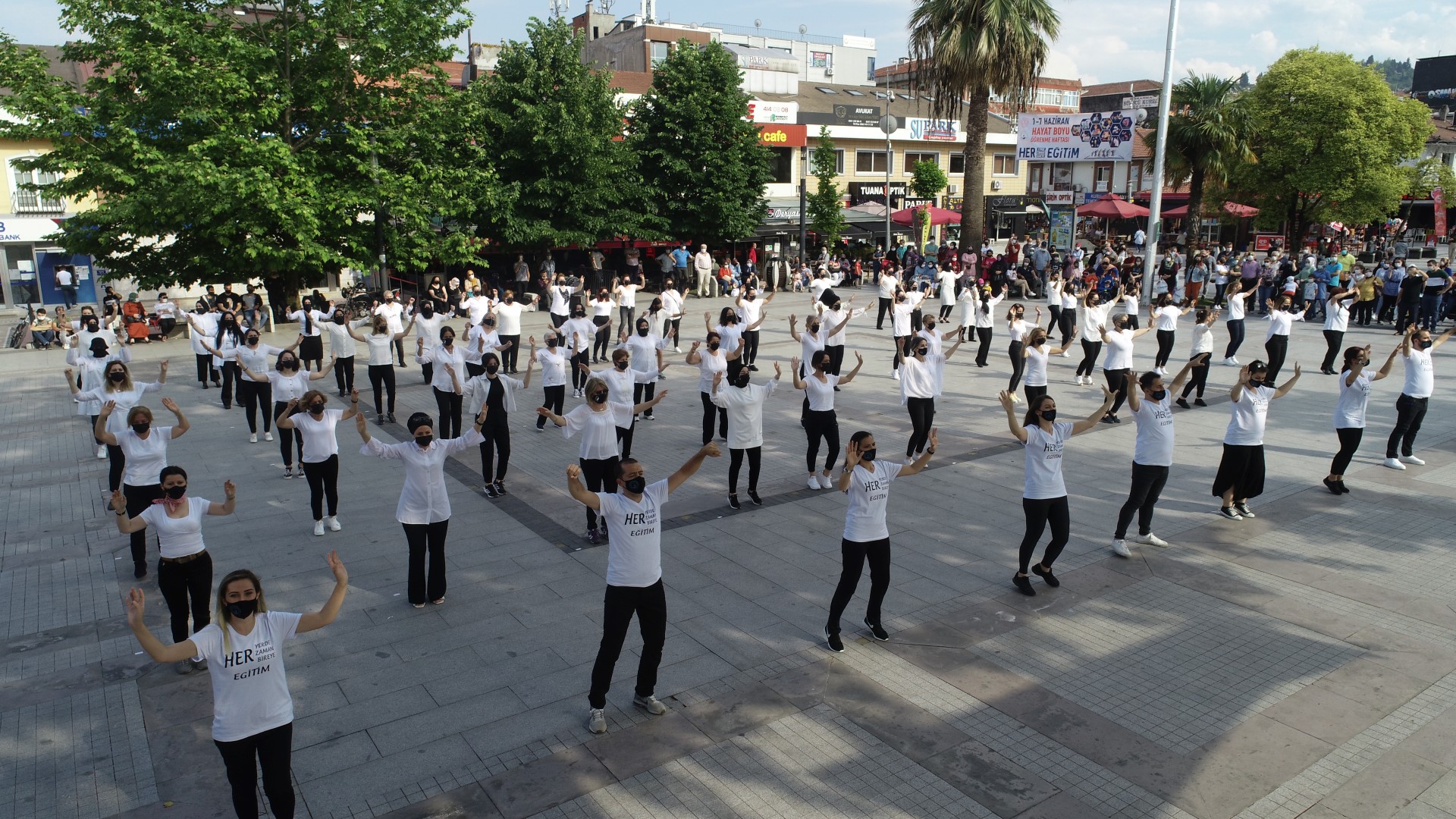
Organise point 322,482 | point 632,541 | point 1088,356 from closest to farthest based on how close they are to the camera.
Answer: point 632,541 < point 322,482 < point 1088,356

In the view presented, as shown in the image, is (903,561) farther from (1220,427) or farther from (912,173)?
(912,173)

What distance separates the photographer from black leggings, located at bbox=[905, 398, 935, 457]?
11539 mm

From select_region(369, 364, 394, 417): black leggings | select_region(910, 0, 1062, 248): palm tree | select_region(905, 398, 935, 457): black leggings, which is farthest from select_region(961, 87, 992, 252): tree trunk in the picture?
select_region(369, 364, 394, 417): black leggings

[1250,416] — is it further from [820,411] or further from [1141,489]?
[820,411]

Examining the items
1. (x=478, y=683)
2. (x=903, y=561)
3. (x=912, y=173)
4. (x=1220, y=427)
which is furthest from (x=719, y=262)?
(x=478, y=683)

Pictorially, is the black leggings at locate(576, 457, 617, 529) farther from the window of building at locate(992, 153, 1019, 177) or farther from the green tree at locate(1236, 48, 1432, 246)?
the window of building at locate(992, 153, 1019, 177)

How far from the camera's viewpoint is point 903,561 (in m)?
9.09

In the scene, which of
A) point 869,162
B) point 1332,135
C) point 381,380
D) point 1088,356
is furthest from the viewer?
point 869,162

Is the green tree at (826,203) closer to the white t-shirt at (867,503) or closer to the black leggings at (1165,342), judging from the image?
the black leggings at (1165,342)

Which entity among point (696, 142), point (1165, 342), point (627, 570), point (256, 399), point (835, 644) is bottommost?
point (835, 644)

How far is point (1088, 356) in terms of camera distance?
16859 millimetres

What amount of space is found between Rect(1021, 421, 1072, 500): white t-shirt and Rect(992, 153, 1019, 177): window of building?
46.6 meters

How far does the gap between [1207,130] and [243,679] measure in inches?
1441

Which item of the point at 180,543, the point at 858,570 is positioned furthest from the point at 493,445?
the point at 858,570
